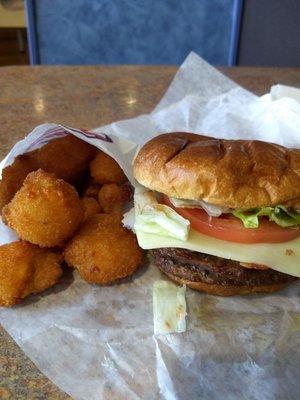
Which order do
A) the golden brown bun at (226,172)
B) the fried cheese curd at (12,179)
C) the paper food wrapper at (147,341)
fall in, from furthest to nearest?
1. the fried cheese curd at (12,179)
2. the golden brown bun at (226,172)
3. the paper food wrapper at (147,341)

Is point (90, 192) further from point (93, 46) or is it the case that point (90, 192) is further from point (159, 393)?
point (93, 46)

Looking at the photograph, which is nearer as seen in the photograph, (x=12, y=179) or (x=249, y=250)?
(x=249, y=250)

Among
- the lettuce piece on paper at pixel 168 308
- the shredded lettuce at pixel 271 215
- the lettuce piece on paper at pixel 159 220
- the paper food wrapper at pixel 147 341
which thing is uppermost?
the shredded lettuce at pixel 271 215

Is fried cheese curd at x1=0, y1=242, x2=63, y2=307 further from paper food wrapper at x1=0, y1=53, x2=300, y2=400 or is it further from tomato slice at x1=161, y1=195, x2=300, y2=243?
tomato slice at x1=161, y1=195, x2=300, y2=243

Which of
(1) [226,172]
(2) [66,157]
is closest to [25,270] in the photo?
(2) [66,157]

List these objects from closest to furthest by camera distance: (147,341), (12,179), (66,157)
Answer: (147,341) < (12,179) < (66,157)

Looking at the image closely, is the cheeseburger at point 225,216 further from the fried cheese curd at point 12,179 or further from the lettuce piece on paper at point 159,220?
the fried cheese curd at point 12,179

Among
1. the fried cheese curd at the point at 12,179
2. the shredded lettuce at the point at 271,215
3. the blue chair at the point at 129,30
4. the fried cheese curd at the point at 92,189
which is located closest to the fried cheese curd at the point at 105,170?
the fried cheese curd at the point at 92,189

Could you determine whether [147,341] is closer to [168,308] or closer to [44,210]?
[168,308]
